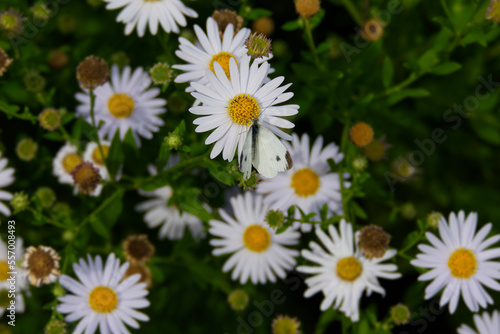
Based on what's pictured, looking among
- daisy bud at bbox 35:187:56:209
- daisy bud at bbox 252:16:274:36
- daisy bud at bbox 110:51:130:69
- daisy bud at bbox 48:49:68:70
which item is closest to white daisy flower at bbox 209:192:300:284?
daisy bud at bbox 35:187:56:209

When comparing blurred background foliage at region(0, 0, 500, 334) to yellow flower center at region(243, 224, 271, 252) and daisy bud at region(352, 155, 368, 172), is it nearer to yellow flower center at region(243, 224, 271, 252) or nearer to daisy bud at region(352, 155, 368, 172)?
daisy bud at region(352, 155, 368, 172)

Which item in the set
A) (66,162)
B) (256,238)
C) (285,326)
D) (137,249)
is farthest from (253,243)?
(66,162)

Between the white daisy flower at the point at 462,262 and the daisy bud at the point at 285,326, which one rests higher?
the white daisy flower at the point at 462,262

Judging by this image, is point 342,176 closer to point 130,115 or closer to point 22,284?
point 130,115

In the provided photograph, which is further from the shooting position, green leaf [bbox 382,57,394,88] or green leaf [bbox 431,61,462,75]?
green leaf [bbox 382,57,394,88]

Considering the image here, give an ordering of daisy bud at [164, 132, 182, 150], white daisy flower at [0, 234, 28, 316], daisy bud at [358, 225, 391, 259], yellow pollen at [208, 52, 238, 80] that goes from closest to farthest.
Answer: daisy bud at [164, 132, 182, 150] → yellow pollen at [208, 52, 238, 80] → daisy bud at [358, 225, 391, 259] → white daisy flower at [0, 234, 28, 316]

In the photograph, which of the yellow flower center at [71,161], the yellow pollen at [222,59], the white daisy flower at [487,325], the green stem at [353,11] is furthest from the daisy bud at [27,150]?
the white daisy flower at [487,325]

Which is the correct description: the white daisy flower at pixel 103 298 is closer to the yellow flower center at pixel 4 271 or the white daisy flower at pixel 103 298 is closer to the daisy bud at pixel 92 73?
the yellow flower center at pixel 4 271
